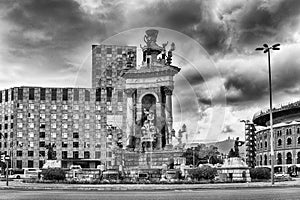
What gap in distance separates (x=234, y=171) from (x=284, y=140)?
340ft

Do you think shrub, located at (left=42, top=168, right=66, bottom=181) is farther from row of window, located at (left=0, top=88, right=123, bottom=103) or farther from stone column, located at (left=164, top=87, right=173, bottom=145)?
row of window, located at (left=0, top=88, right=123, bottom=103)

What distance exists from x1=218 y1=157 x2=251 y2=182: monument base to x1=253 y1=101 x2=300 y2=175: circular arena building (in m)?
87.6

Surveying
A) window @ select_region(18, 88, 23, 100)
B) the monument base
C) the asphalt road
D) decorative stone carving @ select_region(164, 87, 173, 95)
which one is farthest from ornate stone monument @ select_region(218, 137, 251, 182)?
window @ select_region(18, 88, 23, 100)

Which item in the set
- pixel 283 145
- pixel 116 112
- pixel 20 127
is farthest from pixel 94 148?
pixel 283 145

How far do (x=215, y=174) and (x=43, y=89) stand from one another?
9621 cm

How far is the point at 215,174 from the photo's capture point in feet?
197

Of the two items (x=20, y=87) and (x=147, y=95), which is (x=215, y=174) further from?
(x=20, y=87)

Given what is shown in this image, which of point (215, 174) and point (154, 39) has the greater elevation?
point (154, 39)

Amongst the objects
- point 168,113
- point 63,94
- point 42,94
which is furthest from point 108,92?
point 168,113

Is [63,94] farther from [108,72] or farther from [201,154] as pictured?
[201,154]

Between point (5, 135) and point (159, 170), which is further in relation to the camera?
point (5, 135)

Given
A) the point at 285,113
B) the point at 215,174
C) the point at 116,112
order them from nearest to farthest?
the point at 215,174 → the point at 116,112 → the point at 285,113

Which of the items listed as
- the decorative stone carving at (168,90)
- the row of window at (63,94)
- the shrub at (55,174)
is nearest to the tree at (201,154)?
the row of window at (63,94)

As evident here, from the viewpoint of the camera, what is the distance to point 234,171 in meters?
59.0
